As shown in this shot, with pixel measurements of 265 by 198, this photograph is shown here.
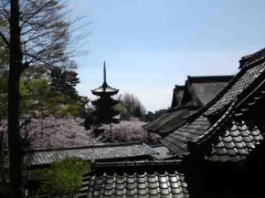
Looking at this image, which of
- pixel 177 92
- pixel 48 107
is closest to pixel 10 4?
pixel 48 107

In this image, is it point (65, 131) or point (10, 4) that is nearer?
point (10, 4)

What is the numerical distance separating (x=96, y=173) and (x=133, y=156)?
17041 mm

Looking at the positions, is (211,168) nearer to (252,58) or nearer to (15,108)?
(15,108)

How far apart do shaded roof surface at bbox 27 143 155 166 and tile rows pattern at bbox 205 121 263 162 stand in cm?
1553

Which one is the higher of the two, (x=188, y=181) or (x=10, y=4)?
(x=10, y=4)

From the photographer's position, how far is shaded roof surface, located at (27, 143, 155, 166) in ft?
67.5

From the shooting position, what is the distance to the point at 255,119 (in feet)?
19.8

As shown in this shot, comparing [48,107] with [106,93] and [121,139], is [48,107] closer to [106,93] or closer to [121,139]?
[121,139]

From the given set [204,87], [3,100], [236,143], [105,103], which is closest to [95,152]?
[204,87]

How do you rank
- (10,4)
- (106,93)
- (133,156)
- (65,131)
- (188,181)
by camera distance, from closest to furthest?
1. (188,181)
2. (10,4)
3. (133,156)
4. (65,131)
5. (106,93)

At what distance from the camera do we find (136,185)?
6000 mm

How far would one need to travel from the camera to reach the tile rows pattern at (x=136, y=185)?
5754 millimetres

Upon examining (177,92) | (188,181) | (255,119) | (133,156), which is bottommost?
(133,156)

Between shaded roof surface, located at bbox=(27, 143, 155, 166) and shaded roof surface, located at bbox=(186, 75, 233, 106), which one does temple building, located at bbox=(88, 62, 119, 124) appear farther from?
shaded roof surface, located at bbox=(186, 75, 233, 106)
